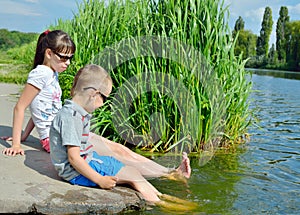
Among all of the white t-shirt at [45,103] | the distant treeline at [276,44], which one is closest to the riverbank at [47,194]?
the white t-shirt at [45,103]

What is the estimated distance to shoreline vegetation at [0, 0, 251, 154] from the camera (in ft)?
14.4

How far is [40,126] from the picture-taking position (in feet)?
11.4

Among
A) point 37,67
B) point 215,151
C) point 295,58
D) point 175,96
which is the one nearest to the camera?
point 37,67

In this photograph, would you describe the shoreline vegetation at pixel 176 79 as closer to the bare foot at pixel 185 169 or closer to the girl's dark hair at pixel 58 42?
the bare foot at pixel 185 169

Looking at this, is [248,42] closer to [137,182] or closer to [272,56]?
[272,56]

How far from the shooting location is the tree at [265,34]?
56000mm

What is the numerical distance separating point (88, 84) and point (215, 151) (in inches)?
93.5

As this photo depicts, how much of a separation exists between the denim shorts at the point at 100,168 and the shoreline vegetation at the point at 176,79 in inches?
54.8

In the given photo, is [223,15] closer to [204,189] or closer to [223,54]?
[223,54]

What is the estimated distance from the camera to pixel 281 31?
54406 mm

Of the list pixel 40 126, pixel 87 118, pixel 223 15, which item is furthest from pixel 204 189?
pixel 223 15

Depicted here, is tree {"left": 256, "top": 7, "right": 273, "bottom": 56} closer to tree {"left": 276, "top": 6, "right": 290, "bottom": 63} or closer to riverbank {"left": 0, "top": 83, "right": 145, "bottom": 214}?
tree {"left": 276, "top": 6, "right": 290, "bottom": 63}

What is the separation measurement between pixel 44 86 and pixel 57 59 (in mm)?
248

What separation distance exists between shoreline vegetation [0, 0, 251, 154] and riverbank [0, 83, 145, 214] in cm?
144
